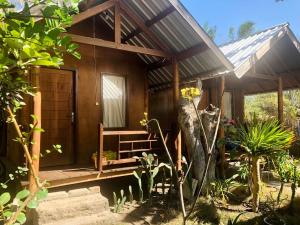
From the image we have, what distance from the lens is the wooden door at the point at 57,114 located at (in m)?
7.36

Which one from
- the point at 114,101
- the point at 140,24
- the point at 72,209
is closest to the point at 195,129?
the point at 114,101

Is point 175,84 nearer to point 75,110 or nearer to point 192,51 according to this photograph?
point 192,51

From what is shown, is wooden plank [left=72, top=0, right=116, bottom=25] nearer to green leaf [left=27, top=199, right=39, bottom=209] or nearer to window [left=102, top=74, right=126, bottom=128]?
window [left=102, top=74, right=126, bottom=128]

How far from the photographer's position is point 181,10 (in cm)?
642

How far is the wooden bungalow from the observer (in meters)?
6.50

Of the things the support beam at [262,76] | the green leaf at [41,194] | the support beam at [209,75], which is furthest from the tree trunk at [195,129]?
the green leaf at [41,194]

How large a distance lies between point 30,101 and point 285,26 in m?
7.96

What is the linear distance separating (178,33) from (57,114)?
12.4 feet

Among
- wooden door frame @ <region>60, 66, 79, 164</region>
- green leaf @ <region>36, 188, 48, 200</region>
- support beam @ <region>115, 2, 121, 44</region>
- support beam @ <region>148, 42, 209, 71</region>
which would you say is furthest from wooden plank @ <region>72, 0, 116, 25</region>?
green leaf @ <region>36, 188, 48, 200</region>

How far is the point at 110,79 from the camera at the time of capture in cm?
873

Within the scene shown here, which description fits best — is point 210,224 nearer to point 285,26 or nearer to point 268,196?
point 268,196

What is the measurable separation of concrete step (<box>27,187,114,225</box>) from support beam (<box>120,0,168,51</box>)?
3.95 m

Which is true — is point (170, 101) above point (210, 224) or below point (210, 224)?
above

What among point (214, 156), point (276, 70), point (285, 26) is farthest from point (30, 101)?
point (276, 70)
